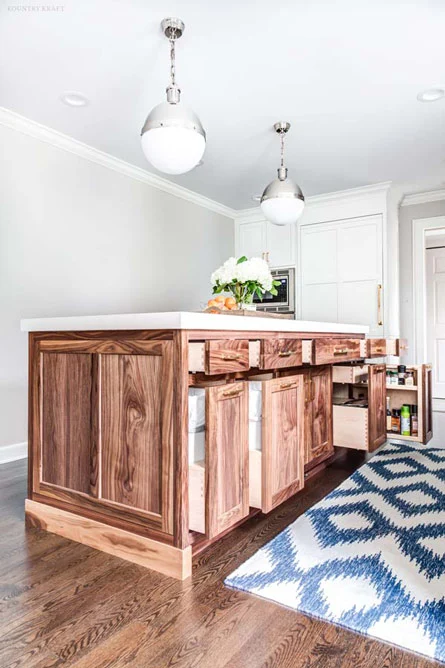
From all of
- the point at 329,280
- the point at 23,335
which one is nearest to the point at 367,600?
the point at 23,335

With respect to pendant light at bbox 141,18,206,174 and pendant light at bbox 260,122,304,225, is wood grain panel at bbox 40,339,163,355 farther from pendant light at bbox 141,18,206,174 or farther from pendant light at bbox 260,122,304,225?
pendant light at bbox 260,122,304,225

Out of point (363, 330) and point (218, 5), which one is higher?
point (218, 5)

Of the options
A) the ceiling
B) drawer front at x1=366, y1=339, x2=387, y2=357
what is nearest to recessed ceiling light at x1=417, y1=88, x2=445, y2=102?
the ceiling

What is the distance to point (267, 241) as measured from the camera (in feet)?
16.9

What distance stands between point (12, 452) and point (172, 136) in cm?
230

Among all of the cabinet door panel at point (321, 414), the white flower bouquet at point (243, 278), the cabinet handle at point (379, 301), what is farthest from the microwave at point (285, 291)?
the white flower bouquet at point (243, 278)

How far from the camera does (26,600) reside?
4.31ft

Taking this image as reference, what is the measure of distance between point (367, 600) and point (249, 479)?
0.58 meters

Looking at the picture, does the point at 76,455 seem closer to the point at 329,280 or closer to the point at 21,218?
the point at 21,218

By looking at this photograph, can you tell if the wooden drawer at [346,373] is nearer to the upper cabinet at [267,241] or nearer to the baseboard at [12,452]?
the baseboard at [12,452]

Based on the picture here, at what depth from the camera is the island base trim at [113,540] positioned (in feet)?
4.72

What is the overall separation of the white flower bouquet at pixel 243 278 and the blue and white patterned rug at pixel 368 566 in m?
1.09

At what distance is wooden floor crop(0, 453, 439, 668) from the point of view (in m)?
1.07

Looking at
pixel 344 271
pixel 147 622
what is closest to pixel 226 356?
pixel 147 622
